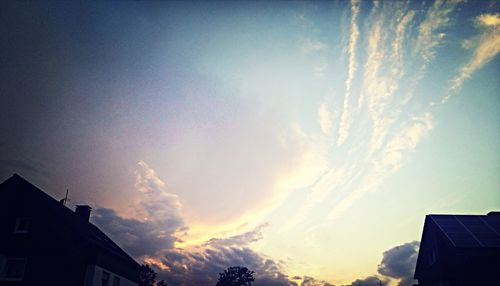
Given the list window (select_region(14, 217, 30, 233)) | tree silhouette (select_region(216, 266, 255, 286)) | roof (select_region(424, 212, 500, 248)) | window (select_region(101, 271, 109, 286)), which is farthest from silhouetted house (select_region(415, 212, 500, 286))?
tree silhouette (select_region(216, 266, 255, 286))

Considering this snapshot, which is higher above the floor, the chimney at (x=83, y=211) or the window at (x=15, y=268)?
the chimney at (x=83, y=211)

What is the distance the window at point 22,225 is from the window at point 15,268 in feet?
7.62

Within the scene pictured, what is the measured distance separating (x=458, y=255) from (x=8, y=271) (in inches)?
1406

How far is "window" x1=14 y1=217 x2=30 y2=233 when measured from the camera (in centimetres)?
2713

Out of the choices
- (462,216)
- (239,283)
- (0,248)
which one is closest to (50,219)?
(0,248)

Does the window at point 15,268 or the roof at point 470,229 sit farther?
the roof at point 470,229

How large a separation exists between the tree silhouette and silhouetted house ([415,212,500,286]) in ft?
278

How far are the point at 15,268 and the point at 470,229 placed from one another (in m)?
38.3

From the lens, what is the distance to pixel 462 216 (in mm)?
30781

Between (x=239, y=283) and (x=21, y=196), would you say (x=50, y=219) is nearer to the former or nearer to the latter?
(x=21, y=196)

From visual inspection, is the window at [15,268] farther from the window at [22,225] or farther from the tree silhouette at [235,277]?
the tree silhouette at [235,277]

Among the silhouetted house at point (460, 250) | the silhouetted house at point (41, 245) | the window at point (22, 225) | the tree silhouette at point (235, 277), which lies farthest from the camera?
the tree silhouette at point (235, 277)

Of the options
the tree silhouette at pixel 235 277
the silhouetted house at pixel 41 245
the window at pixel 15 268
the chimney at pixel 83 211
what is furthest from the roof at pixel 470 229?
the tree silhouette at pixel 235 277

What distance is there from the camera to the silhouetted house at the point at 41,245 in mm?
25406
